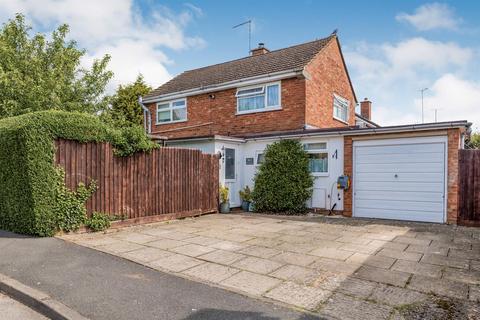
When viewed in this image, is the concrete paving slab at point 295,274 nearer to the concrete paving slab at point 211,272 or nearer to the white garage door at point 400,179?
the concrete paving slab at point 211,272

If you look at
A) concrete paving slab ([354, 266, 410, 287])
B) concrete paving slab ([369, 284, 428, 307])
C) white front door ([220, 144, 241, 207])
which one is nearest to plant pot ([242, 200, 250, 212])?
white front door ([220, 144, 241, 207])

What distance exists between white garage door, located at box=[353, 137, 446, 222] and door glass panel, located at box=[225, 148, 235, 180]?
4.24m

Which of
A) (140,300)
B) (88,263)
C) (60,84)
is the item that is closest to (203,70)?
(60,84)

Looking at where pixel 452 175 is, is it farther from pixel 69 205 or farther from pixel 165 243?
pixel 69 205

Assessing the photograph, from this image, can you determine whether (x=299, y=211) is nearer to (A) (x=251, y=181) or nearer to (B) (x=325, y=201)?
(B) (x=325, y=201)

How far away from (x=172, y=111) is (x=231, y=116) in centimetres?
393

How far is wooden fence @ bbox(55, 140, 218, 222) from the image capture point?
278 inches

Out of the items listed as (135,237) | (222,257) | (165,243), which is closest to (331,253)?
(222,257)

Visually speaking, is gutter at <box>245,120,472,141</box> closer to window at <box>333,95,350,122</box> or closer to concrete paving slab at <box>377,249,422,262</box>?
concrete paving slab at <box>377,249,422,262</box>

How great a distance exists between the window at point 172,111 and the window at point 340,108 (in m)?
7.25

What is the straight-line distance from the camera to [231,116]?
1431 centimetres

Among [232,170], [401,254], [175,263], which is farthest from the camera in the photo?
[232,170]

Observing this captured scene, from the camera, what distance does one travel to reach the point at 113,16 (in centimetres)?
985

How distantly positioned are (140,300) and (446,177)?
8.34 metres
